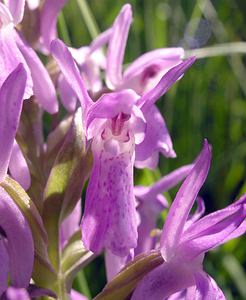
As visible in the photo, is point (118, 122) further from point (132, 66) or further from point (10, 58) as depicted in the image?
point (132, 66)

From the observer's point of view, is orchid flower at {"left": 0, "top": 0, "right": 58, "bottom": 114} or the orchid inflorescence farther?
orchid flower at {"left": 0, "top": 0, "right": 58, "bottom": 114}

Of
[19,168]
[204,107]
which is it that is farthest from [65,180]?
[204,107]

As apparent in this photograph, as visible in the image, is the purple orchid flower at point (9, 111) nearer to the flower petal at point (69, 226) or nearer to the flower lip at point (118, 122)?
the flower lip at point (118, 122)

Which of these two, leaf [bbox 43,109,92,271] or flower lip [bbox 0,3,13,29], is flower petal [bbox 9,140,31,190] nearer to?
leaf [bbox 43,109,92,271]

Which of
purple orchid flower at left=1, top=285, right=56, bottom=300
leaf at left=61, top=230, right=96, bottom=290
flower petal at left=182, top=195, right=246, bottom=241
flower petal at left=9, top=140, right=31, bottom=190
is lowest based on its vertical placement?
leaf at left=61, top=230, right=96, bottom=290

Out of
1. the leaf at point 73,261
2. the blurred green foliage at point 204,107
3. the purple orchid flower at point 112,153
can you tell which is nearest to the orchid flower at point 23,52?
the purple orchid flower at point 112,153

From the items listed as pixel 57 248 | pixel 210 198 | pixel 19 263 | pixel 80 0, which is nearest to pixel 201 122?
pixel 210 198

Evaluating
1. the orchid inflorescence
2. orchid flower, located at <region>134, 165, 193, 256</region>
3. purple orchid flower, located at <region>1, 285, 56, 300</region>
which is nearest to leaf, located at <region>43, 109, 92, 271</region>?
the orchid inflorescence
